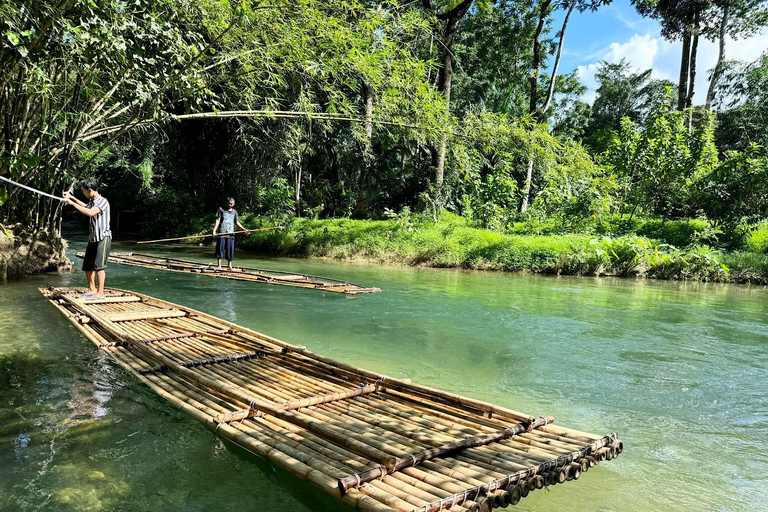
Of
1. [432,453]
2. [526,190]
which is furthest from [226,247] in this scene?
[526,190]

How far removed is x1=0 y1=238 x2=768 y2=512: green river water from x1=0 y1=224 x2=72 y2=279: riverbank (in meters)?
0.36

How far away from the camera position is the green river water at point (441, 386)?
2.70 m

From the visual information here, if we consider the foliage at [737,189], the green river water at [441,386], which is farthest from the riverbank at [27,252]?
the foliage at [737,189]

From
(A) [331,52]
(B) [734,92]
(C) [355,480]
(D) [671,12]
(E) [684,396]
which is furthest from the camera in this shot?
(B) [734,92]

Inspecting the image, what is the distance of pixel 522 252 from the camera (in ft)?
43.7

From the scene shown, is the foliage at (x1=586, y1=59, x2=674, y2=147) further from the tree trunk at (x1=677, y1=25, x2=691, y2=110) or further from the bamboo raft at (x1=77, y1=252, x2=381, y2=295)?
the bamboo raft at (x1=77, y1=252, x2=381, y2=295)

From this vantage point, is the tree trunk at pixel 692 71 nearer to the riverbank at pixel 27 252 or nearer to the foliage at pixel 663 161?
the foliage at pixel 663 161

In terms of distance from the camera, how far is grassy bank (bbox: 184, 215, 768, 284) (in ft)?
42.2

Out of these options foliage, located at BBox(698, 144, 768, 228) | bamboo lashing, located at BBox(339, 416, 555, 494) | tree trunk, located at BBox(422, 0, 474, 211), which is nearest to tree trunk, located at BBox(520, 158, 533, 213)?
tree trunk, located at BBox(422, 0, 474, 211)

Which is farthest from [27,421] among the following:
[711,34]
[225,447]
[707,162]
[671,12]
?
[711,34]

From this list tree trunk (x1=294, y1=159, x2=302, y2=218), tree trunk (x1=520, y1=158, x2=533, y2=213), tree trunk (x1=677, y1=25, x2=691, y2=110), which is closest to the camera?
tree trunk (x1=520, y1=158, x2=533, y2=213)

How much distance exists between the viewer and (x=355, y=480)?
228cm

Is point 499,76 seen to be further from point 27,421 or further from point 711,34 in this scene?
point 27,421

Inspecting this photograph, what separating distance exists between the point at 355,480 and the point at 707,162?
52.3 feet
